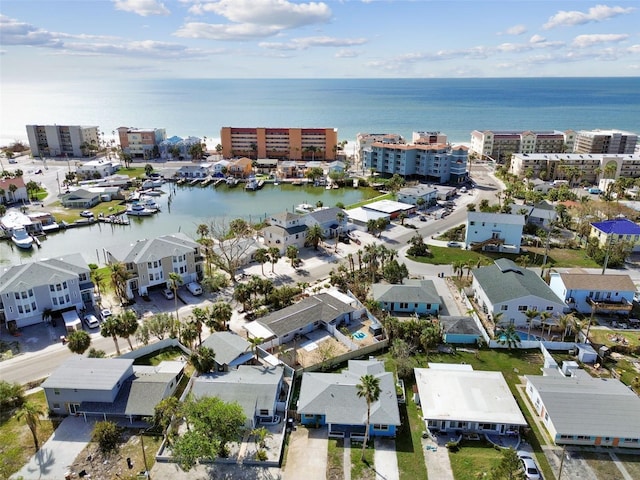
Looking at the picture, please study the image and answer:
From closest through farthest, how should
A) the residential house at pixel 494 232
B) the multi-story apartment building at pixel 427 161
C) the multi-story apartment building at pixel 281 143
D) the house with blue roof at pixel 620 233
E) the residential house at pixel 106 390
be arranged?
the residential house at pixel 106 390 → the house with blue roof at pixel 620 233 → the residential house at pixel 494 232 → the multi-story apartment building at pixel 427 161 → the multi-story apartment building at pixel 281 143

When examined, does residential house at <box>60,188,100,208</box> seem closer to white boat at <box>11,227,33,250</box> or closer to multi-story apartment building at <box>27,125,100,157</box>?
white boat at <box>11,227,33,250</box>

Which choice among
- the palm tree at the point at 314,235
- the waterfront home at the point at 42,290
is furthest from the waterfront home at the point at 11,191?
the palm tree at the point at 314,235

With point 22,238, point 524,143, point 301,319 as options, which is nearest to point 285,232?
point 301,319

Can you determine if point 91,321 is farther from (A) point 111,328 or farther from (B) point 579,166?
(B) point 579,166

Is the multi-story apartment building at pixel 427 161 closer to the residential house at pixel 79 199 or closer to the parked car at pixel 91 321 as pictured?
the residential house at pixel 79 199

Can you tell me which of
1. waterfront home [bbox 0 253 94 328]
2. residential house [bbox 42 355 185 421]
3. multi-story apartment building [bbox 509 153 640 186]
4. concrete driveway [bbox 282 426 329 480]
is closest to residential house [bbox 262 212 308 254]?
waterfront home [bbox 0 253 94 328]

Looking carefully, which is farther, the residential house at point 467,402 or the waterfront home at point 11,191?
the waterfront home at point 11,191
